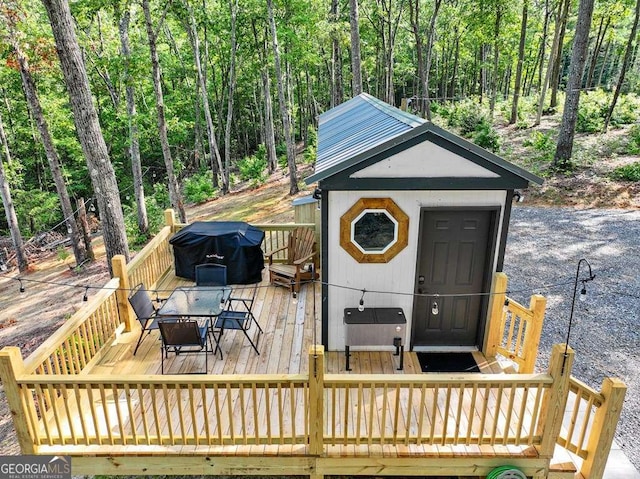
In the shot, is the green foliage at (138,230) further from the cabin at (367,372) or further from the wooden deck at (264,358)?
the wooden deck at (264,358)

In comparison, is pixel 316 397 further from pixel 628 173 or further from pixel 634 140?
pixel 634 140

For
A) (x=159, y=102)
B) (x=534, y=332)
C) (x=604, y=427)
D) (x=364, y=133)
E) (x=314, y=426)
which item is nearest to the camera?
(x=604, y=427)

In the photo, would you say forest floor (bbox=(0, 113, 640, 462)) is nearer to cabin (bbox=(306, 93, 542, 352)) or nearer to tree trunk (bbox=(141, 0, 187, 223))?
tree trunk (bbox=(141, 0, 187, 223))

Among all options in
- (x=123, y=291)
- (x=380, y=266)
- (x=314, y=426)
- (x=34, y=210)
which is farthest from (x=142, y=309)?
(x=34, y=210)

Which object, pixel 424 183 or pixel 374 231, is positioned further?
pixel 374 231

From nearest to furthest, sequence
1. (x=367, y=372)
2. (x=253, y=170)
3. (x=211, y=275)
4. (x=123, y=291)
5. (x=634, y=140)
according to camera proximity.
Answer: (x=367, y=372), (x=123, y=291), (x=211, y=275), (x=634, y=140), (x=253, y=170)

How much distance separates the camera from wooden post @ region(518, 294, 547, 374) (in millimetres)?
4980

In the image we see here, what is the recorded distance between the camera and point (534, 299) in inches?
197

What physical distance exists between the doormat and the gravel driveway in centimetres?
121

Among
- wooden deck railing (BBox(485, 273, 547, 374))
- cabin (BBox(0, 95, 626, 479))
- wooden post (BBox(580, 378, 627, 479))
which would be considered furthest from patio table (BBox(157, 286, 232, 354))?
wooden post (BBox(580, 378, 627, 479))

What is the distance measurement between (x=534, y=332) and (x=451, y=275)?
1.18 m

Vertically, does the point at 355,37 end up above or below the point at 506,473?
above

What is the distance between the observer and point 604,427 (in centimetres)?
394

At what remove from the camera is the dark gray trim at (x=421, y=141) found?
489 centimetres
